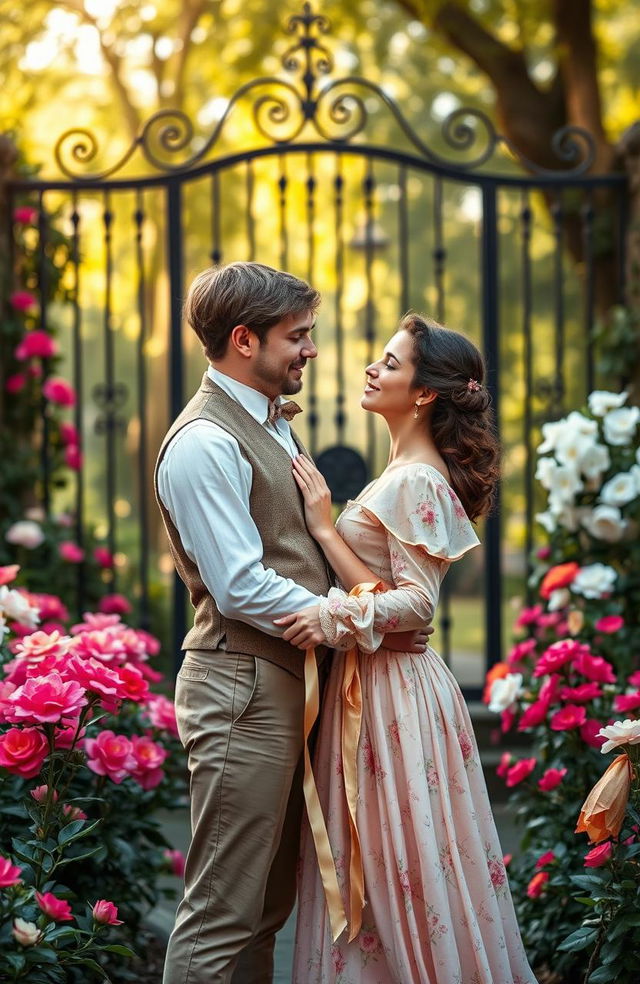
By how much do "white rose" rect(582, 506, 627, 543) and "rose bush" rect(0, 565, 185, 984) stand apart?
67.4 inches

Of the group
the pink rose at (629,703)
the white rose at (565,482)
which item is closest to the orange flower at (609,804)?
the pink rose at (629,703)

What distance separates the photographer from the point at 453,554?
9.24 ft

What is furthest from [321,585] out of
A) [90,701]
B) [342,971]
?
[342,971]

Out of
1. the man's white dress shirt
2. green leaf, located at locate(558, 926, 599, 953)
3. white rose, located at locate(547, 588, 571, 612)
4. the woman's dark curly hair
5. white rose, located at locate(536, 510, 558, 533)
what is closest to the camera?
the man's white dress shirt

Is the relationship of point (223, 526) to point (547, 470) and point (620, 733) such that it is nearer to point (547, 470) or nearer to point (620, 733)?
point (620, 733)

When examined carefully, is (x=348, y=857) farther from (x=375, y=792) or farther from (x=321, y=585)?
(x=321, y=585)

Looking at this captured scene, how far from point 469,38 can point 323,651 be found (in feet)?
17.1

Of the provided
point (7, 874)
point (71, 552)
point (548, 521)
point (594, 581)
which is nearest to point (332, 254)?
point (71, 552)

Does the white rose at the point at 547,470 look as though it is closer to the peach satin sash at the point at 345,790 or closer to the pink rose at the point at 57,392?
the peach satin sash at the point at 345,790

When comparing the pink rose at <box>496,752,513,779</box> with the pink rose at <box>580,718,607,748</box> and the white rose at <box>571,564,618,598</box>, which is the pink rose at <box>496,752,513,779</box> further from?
the white rose at <box>571,564,618,598</box>

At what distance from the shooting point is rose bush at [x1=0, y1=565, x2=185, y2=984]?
2.48 metres

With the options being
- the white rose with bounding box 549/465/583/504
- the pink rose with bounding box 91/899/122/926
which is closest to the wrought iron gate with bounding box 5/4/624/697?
the white rose with bounding box 549/465/583/504

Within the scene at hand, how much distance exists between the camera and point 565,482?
4434mm

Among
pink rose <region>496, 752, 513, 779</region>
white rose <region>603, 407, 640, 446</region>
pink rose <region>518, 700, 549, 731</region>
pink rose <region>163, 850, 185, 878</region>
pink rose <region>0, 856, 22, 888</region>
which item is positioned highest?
white rose <region>603, 407, 640, 446</region>
